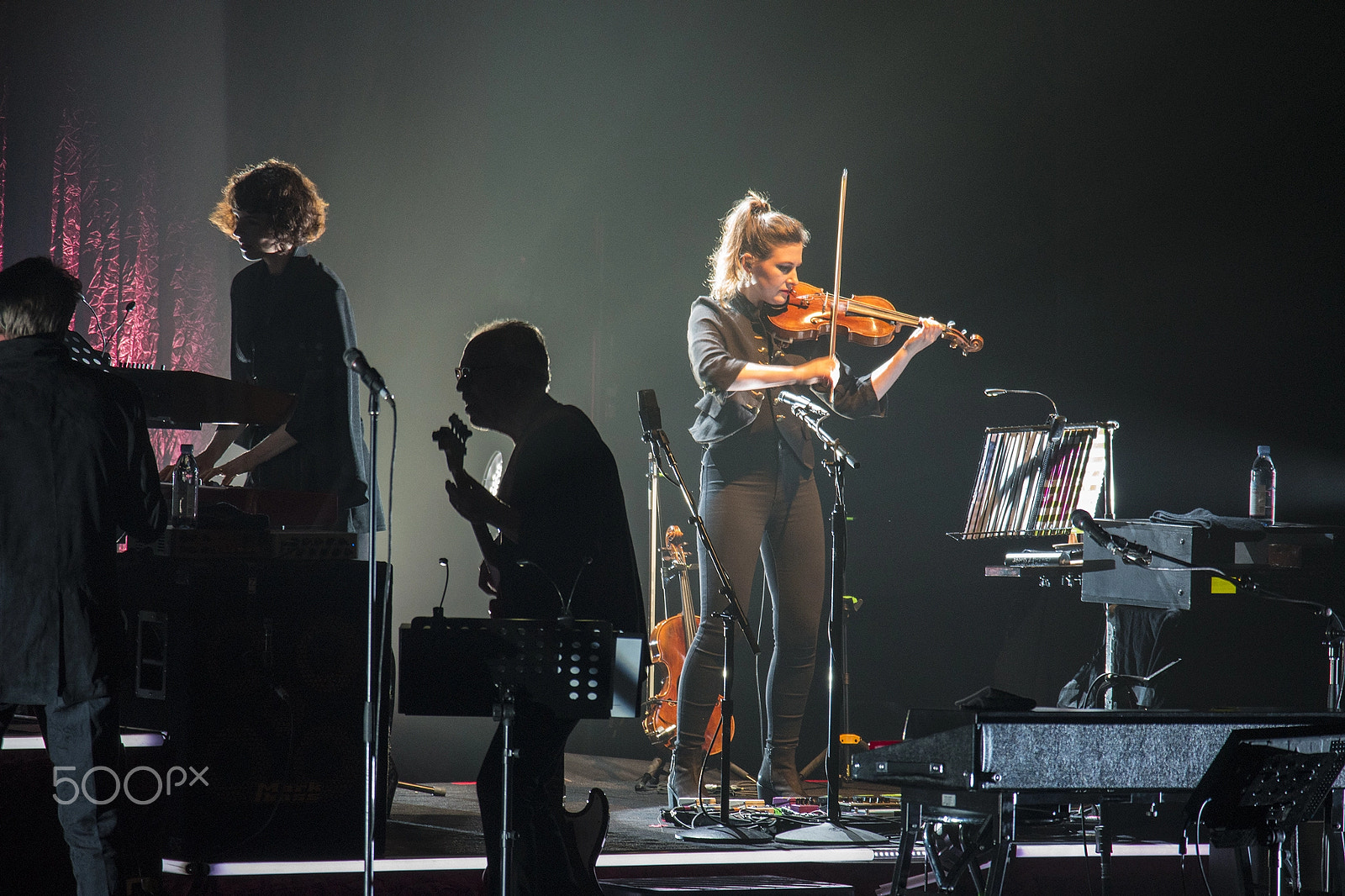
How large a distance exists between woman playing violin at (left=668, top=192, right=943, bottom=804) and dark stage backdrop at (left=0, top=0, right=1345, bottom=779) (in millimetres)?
1185

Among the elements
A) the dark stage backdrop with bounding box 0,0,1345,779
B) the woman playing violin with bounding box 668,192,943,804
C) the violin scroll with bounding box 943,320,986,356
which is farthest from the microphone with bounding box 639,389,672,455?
the dark stage backdrop with bounding box 0,0,1345,779

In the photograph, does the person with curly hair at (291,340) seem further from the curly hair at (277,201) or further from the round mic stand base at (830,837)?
the round mic stand base at (830,837)

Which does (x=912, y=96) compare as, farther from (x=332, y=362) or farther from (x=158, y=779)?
(x=158, y=779)

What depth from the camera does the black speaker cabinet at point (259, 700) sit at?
293cm

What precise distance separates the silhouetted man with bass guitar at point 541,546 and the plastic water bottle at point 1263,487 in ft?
10.0

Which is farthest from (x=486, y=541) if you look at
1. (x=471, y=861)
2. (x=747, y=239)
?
(x=747, y=239)

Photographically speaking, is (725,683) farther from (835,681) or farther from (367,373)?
(367,373)

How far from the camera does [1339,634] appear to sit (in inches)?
126

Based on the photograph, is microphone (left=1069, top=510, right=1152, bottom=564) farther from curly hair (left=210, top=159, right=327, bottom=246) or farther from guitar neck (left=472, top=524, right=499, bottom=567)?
curly hair (left=210, top=159, right=327, bottom=246)

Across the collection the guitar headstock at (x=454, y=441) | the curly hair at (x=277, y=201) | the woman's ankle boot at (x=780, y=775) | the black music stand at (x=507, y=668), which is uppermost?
the curly hair at (x=277, y=201)

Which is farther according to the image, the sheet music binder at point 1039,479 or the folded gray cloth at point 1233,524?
the sheet music binder at point 1039,479

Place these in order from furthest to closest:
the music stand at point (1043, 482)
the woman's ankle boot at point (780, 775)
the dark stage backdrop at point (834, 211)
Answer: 1. the dark stage backdrop at point (834, 211)
2. the music stand at point (1043, 482)
3. the woman's ankle boot at point (780, 775)

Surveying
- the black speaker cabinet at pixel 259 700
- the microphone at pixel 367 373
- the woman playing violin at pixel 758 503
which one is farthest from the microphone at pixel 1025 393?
the microphone at pixel 367 373

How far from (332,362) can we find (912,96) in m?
3.20
